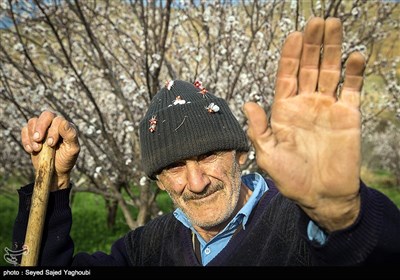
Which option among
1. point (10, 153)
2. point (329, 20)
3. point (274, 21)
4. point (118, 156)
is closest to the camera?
point (329, 20)

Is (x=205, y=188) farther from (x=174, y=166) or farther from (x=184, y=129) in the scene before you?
(x=184, y=129)

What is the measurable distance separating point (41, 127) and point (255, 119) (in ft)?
3.94

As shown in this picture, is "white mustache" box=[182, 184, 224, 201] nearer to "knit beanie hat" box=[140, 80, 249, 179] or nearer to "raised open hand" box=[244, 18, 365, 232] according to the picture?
"knit beanie hat" box=[140, 80, 249, 179]

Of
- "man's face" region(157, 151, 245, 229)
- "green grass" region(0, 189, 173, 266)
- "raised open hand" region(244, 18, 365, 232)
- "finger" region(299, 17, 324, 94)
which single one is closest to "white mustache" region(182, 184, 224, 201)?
"man's face" region(157, 151, 245, 229)

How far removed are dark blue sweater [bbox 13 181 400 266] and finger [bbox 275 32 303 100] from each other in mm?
424

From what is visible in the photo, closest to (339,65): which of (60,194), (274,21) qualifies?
(60,194)

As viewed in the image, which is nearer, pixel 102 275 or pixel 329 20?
pixel 329 20

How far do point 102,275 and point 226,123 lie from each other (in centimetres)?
105

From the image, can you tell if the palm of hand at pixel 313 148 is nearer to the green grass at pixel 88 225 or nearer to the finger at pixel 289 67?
the finger at pixel 289 67

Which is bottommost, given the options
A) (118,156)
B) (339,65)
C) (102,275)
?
(118,156)

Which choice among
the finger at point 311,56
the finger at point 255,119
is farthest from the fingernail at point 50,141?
Answer: the finger at point 311,56

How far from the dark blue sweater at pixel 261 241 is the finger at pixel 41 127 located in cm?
30

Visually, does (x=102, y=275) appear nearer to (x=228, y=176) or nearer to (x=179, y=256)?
(x=179, y=256)

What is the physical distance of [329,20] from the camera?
51.3 inches
